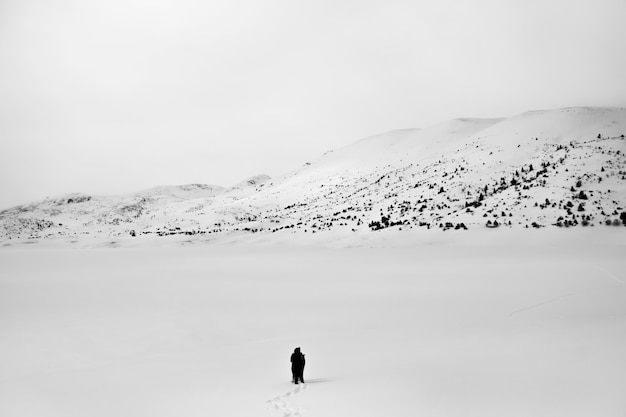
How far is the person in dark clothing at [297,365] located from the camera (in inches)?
430

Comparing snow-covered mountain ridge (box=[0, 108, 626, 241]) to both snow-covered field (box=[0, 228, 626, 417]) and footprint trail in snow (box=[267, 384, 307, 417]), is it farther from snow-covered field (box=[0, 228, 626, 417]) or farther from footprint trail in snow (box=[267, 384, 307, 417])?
footprint trail in snow (box=[267, 384, 307, 417])

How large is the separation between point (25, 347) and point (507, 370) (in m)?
14.8

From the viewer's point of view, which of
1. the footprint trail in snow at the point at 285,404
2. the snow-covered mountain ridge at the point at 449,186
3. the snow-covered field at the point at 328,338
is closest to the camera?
the footprint trail in snow at the point at 285,404

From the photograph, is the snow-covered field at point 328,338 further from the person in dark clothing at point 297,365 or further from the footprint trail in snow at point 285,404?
the person in dark clothing at point 297,365

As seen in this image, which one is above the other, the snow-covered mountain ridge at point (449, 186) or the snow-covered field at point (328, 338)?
the snow-covered mountain ridge at point (449, 186)

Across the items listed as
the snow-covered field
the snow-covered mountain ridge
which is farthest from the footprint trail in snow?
the snow-covered mountain ridge

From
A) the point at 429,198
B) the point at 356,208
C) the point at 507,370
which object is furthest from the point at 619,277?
the point at 356,208

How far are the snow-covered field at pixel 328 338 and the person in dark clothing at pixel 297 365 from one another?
1.18 ft

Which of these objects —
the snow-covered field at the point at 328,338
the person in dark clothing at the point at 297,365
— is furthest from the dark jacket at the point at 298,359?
the snow-covered field at the point at 328,338

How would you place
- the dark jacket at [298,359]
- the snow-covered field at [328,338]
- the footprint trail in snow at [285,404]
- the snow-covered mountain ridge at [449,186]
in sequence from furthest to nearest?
the snow-covered mountain ridge at [449,186], the dark jacket at [298,359], the snow-covered field at [328,338], the footprint trail in snow at [285,404]

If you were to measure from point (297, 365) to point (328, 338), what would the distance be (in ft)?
15.8

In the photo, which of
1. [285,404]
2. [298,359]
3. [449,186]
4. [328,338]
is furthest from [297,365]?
[449,186]

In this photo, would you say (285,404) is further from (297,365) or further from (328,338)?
(328,338)

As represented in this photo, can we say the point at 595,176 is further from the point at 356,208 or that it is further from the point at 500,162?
the point at 356,208
